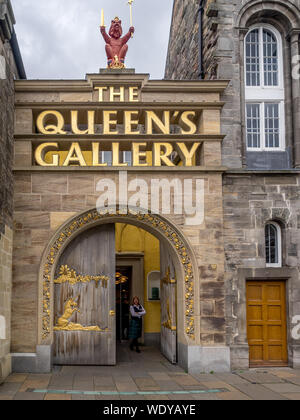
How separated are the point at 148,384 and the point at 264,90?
23.8 feet

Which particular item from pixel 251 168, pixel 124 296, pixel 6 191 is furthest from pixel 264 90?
pixel 124 296

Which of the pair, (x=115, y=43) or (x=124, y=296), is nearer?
(x=115, y=43)

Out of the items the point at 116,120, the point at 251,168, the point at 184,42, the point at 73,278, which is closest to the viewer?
the point at 73,278

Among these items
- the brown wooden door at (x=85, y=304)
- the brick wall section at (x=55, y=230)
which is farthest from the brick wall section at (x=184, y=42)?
the brown wooden door at (x=85, y=304)

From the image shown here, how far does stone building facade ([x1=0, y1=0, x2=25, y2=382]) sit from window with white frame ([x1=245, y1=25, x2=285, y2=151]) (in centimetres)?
547

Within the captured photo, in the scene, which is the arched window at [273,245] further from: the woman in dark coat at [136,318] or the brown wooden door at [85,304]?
the woman in dark coat at [136,318]

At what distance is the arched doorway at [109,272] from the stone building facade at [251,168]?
2.82 ft

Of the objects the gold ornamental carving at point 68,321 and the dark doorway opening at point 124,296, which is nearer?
the gold ornamental carving at point 68,321

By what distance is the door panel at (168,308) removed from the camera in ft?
38.8

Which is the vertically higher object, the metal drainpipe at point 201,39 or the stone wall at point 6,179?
the metal drainpipe at point 201,39

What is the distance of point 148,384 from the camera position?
9719 millimetres

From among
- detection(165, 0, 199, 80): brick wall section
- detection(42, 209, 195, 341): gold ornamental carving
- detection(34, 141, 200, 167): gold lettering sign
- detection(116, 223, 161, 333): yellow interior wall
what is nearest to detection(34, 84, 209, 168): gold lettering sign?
detection(34, 141, 200, 167): gold lettering sign

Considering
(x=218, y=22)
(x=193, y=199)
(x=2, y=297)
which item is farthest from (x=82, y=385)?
(x=218, y=22)

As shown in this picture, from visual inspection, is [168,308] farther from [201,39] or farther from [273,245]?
[201,39]
